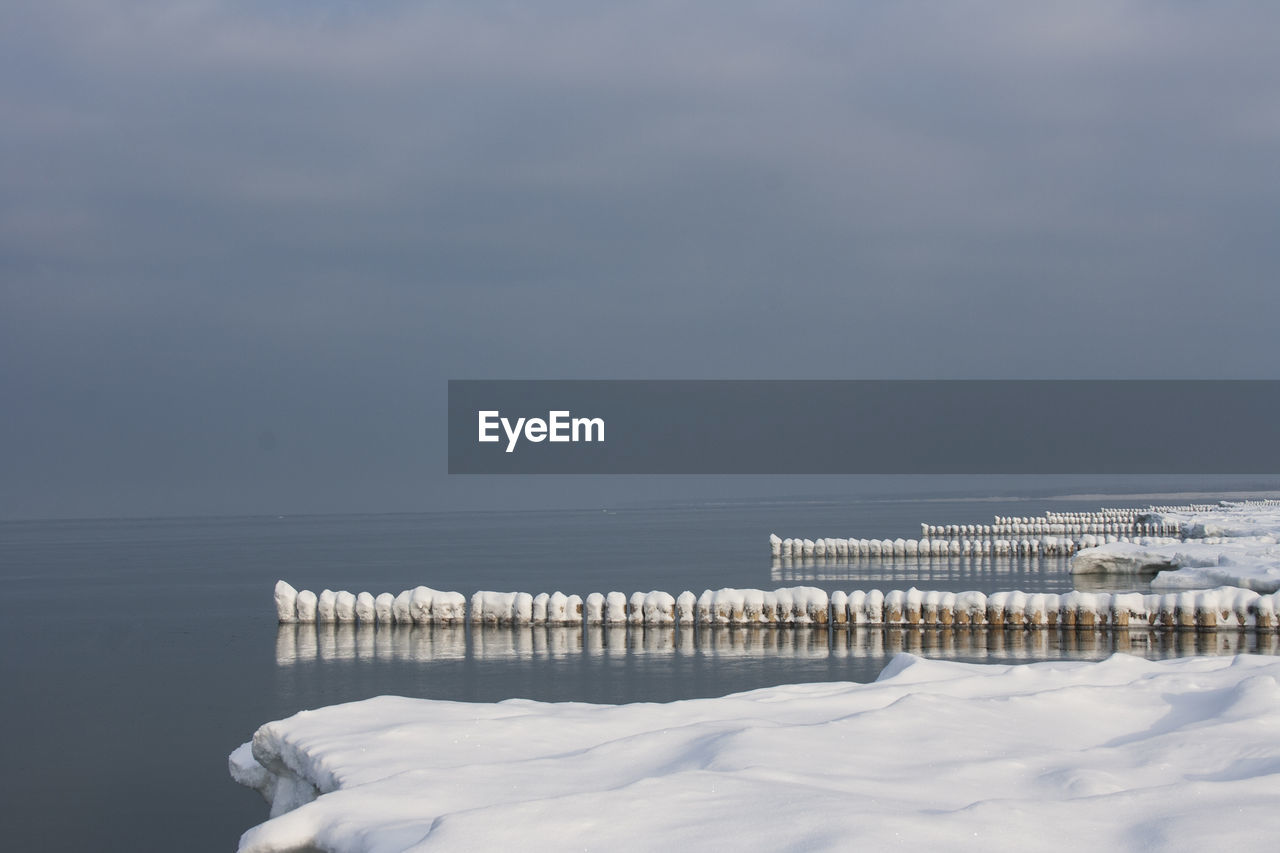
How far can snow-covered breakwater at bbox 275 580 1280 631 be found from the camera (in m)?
35.1

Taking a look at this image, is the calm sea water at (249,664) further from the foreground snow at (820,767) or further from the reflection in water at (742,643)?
the foreground snow at (820,767)

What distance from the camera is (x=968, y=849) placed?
8.84 m

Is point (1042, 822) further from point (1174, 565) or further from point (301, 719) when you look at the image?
point (1174, 565)

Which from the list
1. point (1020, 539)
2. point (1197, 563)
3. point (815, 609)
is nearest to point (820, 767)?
point (815, 609)

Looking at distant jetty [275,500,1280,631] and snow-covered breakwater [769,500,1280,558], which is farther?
snow-covered breakwater [769,500,1280,558]

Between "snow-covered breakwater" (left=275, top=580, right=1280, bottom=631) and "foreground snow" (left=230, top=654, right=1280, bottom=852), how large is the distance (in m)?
19.7

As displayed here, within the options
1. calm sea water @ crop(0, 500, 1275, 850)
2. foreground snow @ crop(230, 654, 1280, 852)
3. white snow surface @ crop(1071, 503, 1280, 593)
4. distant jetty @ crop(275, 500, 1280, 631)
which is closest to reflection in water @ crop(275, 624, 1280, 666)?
calm sea water @ crop(0, 500, 1275, 850)

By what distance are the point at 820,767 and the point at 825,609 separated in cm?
2696

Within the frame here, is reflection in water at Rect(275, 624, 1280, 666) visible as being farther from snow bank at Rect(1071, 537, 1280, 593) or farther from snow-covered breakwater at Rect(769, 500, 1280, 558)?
snow-covered breakwater at Rect(769, 500, 1280, 558)

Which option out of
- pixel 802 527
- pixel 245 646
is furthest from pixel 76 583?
pixel 802 527

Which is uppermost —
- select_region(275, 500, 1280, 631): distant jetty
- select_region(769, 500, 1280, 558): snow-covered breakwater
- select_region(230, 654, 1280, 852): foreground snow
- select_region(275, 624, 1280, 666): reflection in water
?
select_region(230, 654, 1280, 852): foreground snow

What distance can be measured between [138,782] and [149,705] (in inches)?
346

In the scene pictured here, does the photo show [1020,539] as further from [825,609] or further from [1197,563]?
[825,609]

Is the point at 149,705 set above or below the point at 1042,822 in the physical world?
below
